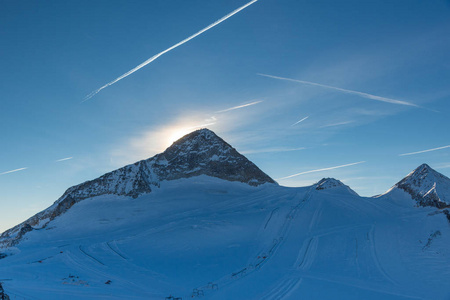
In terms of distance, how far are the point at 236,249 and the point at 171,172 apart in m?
36.8

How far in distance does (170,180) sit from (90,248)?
3006 centimetres

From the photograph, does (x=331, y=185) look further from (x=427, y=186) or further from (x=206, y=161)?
(x=206, y=161)

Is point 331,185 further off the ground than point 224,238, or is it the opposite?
point 331,185

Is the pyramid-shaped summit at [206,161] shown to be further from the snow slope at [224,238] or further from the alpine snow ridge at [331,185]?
the alpine snow ridge at [331,185]

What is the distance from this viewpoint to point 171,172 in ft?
243

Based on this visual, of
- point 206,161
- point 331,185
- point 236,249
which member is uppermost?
point 206,161

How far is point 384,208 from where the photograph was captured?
56.8 metres

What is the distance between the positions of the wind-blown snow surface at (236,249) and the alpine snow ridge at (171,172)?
329cm

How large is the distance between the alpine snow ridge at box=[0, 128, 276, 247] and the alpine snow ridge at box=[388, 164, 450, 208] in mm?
28607

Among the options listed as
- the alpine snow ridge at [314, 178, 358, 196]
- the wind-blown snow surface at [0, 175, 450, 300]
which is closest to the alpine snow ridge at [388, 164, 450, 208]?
the wind-blown snow surface at [0, 175, 450, 300]

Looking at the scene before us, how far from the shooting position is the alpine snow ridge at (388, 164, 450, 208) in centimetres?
6125

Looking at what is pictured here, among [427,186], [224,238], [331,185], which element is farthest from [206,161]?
[427,186]

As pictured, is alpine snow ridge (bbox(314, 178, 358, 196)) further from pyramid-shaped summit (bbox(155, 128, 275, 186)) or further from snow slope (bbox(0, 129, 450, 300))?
pyramid-shaped summit (bbox(155, 128, 275, 186))

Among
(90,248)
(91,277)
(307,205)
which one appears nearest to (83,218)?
(90,248)
